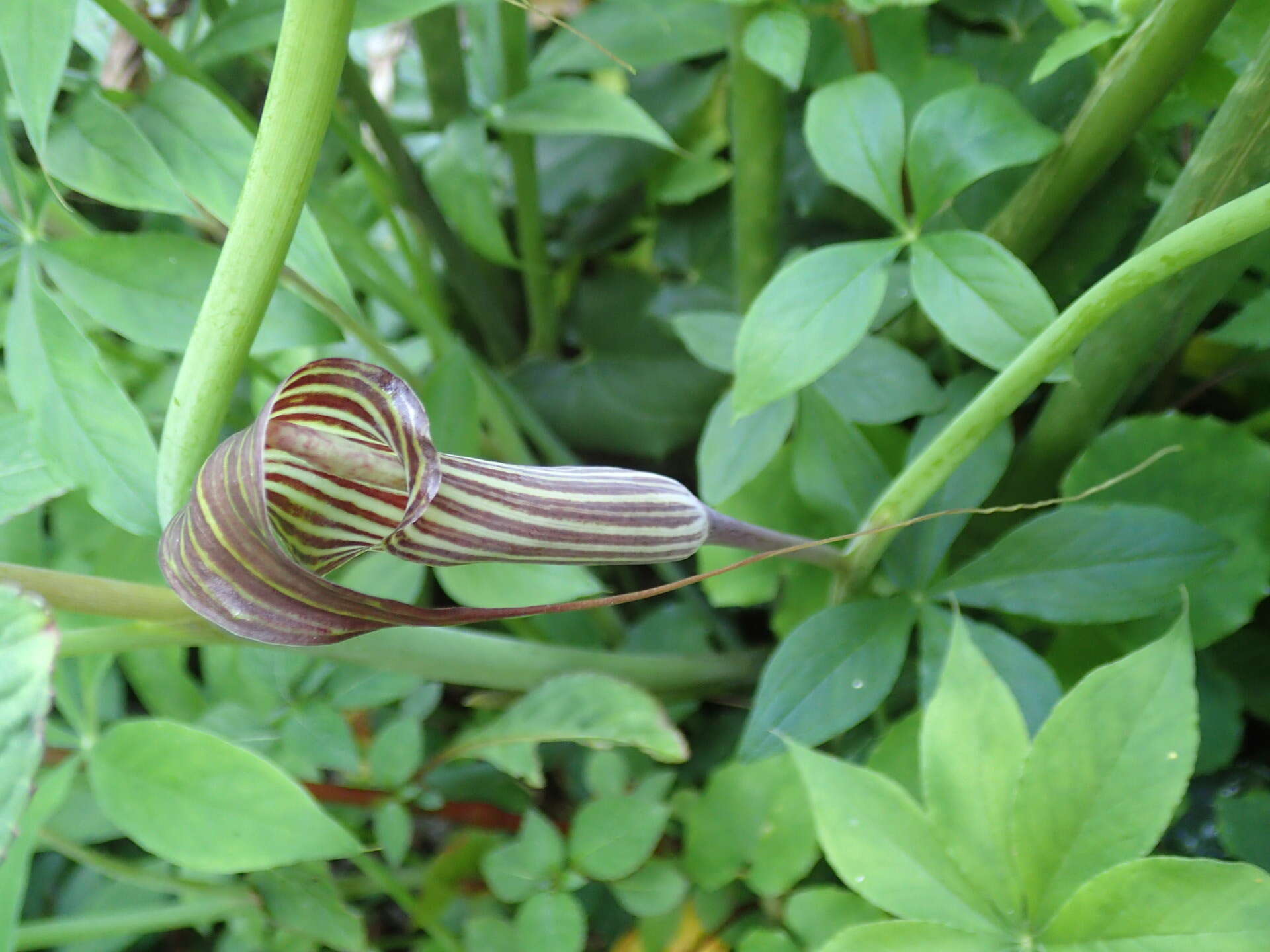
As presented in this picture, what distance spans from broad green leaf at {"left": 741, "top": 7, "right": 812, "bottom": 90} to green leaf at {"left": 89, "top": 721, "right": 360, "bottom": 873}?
42cm

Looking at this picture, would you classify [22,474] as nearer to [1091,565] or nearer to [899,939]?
[899,939]

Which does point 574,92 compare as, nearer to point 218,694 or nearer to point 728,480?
point 728,480

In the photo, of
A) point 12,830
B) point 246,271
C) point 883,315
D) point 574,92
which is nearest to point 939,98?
point 883,315

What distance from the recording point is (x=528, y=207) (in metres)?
0.78

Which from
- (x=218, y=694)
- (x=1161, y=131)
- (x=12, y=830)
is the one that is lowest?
(x=218, y=694)

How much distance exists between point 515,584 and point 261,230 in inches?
12.0

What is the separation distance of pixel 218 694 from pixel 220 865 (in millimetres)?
298

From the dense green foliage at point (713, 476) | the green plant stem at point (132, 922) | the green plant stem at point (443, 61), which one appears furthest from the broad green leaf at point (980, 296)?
the green plant stem at point (132, 922)

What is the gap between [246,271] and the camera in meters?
0.34

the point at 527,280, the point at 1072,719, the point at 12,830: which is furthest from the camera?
the point at 527,280

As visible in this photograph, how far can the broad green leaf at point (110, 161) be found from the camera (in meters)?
0.43

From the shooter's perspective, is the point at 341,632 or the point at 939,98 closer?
the point at 341,632

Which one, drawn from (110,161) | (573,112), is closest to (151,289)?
(110,161)

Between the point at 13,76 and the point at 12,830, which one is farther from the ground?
the point at 13,76
